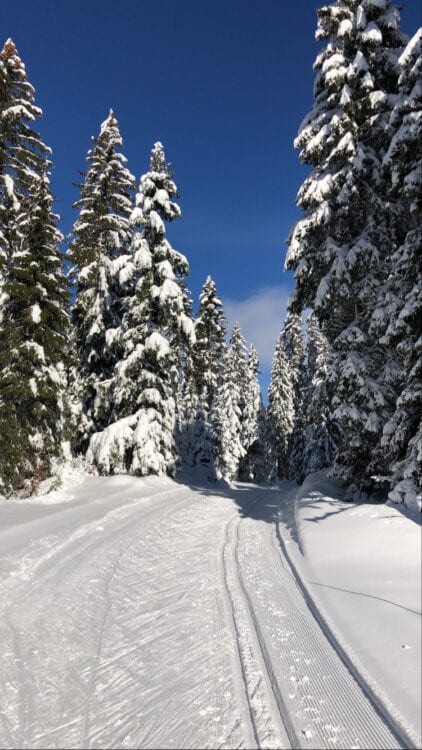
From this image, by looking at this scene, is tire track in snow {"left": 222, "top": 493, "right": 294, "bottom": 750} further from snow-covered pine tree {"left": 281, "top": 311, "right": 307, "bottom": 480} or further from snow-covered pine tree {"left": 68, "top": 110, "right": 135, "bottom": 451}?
snow-covered pine tree {"left": 281, "top": 311, "right": 307, "bottom": 480}

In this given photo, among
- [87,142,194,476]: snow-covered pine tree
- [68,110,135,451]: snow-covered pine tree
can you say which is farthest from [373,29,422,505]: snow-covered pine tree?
[68,110,135,451]: snow-covered pine tree

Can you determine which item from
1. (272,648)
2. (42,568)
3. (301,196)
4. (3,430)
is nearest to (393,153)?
(301,196)

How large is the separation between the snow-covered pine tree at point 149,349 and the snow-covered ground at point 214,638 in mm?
8021

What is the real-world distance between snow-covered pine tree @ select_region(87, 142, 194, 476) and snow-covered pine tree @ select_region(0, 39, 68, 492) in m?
2.63

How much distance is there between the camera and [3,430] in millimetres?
12367

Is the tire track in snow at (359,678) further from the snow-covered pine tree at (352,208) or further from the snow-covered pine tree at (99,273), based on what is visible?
the snow-covered pine tree at (99,273)

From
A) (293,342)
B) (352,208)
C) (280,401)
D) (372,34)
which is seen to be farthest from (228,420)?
(372,34)

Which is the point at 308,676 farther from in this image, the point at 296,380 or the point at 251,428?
the point at 296,380

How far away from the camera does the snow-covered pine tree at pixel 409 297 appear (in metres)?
7.80

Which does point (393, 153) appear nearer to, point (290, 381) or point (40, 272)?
point (40, 272)

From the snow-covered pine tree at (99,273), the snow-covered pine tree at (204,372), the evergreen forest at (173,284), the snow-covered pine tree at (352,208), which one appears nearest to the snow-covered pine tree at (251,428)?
the snow-covered pine tree at (204,372)

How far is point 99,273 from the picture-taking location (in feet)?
62.2

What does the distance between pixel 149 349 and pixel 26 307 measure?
4.80 metres

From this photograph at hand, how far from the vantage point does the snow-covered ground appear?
2.98 meters
